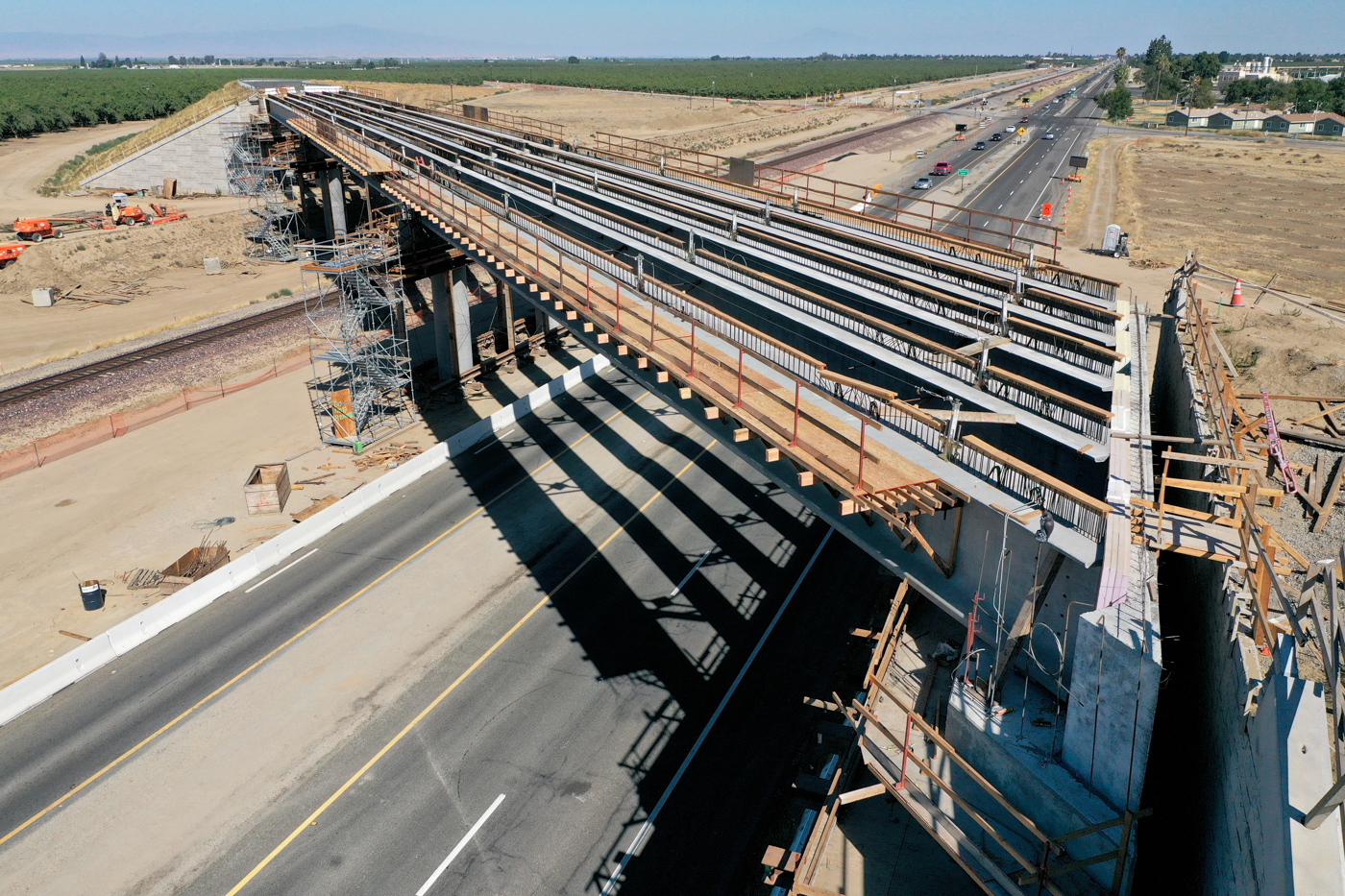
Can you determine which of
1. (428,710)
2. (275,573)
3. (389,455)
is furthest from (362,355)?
(428,710)

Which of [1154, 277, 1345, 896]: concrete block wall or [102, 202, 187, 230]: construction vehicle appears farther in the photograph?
[102, 202, 187, 230]: construction vehicle

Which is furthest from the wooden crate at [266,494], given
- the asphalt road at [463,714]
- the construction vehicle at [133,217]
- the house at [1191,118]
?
the house at [1191,118]

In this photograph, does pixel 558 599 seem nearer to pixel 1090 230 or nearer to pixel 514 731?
pixel 514 731

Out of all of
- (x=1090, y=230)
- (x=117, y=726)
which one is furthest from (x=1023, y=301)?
(x=1090, y=230)

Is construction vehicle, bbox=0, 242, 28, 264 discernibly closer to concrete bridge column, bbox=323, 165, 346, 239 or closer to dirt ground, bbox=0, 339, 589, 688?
concrete bridge column, bbox=323, 165, 346, 239

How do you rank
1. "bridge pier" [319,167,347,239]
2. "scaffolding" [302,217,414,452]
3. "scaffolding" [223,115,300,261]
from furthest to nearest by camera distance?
"scaffolding" [223,115,300,261] < "bridge pier" [319,167,347,239] < "scaffolding" [302,217,414,452]

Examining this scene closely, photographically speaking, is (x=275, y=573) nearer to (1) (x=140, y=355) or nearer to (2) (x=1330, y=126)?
(1) (x=140, y=355)

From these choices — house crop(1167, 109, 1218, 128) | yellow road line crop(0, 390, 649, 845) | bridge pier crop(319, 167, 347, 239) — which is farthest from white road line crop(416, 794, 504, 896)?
house crop(1167, 109, 1218, 128)

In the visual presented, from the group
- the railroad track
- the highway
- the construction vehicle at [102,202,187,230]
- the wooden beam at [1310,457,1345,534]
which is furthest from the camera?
the highway
